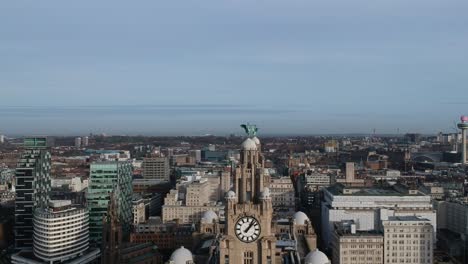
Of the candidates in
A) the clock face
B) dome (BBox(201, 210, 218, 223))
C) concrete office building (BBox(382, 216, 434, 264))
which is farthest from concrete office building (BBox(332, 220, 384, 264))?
the clock face

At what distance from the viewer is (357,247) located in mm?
68188

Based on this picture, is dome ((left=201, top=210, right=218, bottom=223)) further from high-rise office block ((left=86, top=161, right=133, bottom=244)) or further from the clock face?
the clock face

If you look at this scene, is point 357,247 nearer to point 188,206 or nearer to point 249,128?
point 188,206

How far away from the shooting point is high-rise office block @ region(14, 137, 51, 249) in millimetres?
82375

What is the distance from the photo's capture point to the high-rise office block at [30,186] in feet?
270

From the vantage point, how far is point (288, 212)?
319ft

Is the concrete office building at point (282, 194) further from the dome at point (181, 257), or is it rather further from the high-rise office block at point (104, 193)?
the dome at point (181, 257)

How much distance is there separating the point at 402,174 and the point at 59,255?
100363mm

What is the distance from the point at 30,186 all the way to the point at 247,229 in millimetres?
63203

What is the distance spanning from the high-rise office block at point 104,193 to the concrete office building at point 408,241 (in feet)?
120

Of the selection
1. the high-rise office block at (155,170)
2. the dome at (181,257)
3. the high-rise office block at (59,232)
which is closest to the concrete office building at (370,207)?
the high-rise office block at (59,232)

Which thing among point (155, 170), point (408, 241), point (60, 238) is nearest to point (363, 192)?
point (408, 241)

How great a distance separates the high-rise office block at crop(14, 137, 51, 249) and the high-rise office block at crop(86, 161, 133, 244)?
666 centimetres

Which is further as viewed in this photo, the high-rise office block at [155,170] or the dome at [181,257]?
the high-rise office block at [155,170]
